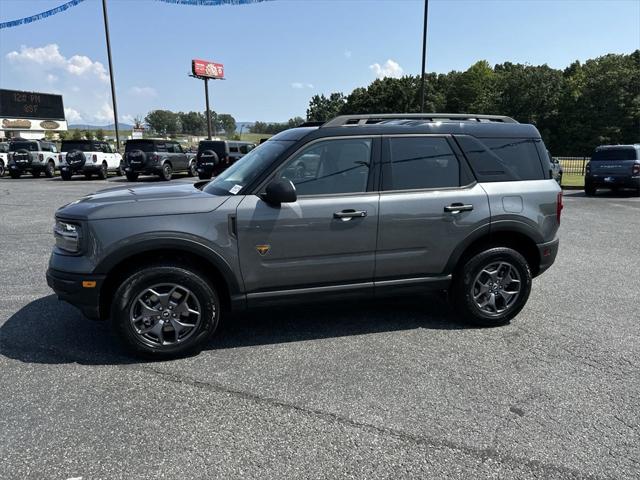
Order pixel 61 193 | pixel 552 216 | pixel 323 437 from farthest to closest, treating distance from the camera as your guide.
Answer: pixel 61 193
pixel 552 216
pixel 323 437

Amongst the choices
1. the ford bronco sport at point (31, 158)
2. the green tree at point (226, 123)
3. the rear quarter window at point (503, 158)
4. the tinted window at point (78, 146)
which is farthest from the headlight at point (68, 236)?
the green tree at point (226, 123)

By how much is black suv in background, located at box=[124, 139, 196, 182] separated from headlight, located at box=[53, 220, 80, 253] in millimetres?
18425

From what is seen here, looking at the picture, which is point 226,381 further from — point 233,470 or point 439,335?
point 439,335

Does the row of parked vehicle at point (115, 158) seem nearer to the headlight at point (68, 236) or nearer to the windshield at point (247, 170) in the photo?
the windshield at point (247, 170)

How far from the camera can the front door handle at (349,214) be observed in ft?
12.5

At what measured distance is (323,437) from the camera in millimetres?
2680

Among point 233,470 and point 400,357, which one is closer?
point 233,470

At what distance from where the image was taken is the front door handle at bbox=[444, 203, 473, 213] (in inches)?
162

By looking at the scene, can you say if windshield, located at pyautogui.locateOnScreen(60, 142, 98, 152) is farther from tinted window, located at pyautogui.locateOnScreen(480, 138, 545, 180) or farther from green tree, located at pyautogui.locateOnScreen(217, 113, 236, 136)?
green tree, located at pyautogui.locateOnScreen(217, 113, 236, 136)

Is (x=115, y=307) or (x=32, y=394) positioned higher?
(x=115, y=307)

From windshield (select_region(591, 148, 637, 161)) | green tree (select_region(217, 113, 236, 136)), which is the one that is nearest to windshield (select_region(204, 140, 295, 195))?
windshield (select_region(591, 148, 637, 161))

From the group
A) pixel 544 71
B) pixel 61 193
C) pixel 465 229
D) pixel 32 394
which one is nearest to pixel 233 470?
pixel 32 394

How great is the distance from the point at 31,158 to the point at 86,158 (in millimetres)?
3979

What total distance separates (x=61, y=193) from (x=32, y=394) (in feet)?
50.1
